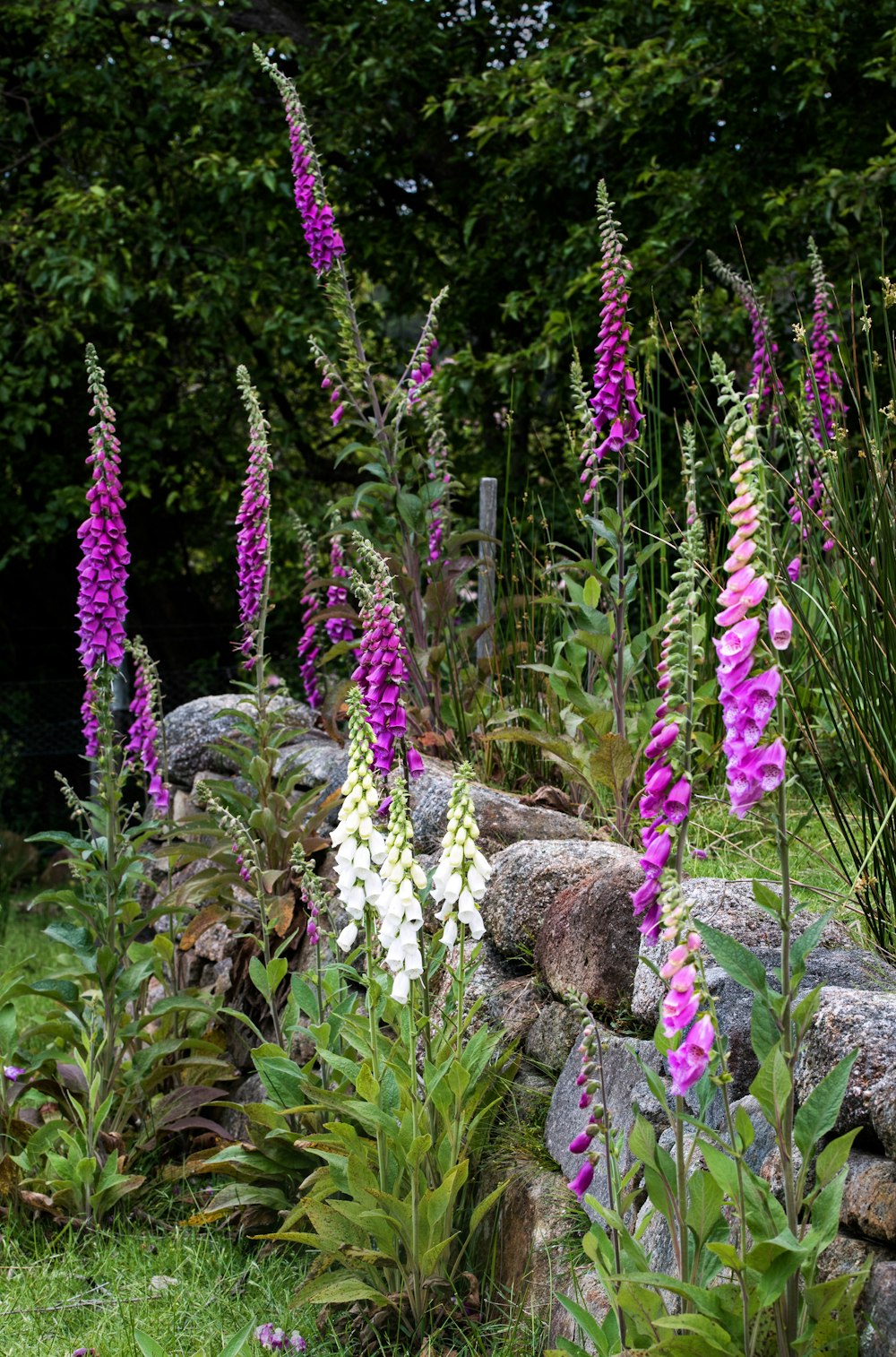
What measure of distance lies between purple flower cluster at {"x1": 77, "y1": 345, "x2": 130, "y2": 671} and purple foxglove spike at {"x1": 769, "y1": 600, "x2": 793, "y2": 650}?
239 cm

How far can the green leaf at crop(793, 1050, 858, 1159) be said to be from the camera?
178 centimetres

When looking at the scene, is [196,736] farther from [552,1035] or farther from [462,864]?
[462,864]

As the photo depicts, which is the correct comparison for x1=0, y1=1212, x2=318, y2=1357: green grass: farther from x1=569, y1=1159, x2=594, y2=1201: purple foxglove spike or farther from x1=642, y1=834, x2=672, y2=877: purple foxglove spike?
x1=642, y1=834, x2=672, y2=877: purple foxglove spike

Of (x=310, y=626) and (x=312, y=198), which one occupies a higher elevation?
(x=312, y=198)

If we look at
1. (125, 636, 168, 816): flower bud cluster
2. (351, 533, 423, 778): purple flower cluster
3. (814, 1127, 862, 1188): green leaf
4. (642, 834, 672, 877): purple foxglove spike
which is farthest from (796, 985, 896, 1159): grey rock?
(125, 636, 168, 816): flower bud cluster

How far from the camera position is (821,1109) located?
180 centimetres

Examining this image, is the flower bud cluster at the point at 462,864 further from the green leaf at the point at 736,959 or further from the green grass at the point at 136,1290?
the green grass at the point at 136,1290

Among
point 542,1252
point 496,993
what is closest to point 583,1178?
point 542,1252

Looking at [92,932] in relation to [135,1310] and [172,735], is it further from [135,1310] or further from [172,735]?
[172,735]

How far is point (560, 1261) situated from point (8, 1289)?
4.46 feet

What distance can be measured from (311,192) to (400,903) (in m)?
3.11

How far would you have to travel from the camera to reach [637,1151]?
6.34ft

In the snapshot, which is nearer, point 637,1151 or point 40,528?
point 637,1151

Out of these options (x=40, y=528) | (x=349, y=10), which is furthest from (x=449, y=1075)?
(x=349, y=10)
